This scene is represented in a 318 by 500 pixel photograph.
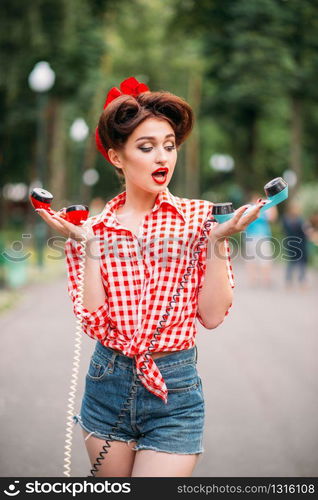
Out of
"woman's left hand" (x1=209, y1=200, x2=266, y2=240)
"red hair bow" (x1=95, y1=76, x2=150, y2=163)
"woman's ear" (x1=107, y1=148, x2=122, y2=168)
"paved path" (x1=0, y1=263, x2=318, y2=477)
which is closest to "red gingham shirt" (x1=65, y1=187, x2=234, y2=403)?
"woman's left hand" (x1=209, y1=200, x2=266, y2=240)

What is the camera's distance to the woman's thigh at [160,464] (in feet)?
7.97

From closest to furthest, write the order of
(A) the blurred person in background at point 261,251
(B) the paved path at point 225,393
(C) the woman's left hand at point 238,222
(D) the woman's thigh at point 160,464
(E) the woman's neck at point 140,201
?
1. (C) the woman's left hand at point 238,222
2. (D) the woman's thigh at point 160,464
3. (E) the woman's neck at point 140,201
4. (B) the paved path at point 225,393
5. (A) the blurred person in background at point 261,251

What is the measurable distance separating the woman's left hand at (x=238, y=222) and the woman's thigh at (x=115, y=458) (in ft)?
2.68

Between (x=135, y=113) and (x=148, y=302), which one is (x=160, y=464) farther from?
(x=135, y=113)

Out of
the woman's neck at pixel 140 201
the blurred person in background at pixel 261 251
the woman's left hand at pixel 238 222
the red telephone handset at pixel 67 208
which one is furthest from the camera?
the blurred person in background at pixel 261 251

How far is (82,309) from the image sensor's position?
8.38 feet

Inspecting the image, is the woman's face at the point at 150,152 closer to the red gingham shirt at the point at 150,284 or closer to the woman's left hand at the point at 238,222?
the red gingham shirt at the point at 150,284

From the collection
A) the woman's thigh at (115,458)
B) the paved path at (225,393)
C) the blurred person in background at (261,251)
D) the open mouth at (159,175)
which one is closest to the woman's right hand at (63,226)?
the open mouth at (159,175)

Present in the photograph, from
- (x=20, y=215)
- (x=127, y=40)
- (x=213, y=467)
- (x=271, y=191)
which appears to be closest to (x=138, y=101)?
(x=271, y=191)

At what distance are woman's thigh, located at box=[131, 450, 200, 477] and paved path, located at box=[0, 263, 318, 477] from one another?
2.10m

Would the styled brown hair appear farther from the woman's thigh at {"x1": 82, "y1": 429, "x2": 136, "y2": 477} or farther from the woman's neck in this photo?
the woman's thigh at {"x1": 82, "y1": 429, "x2": 136, "y2": 477}

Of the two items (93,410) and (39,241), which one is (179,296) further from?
(39,241)
